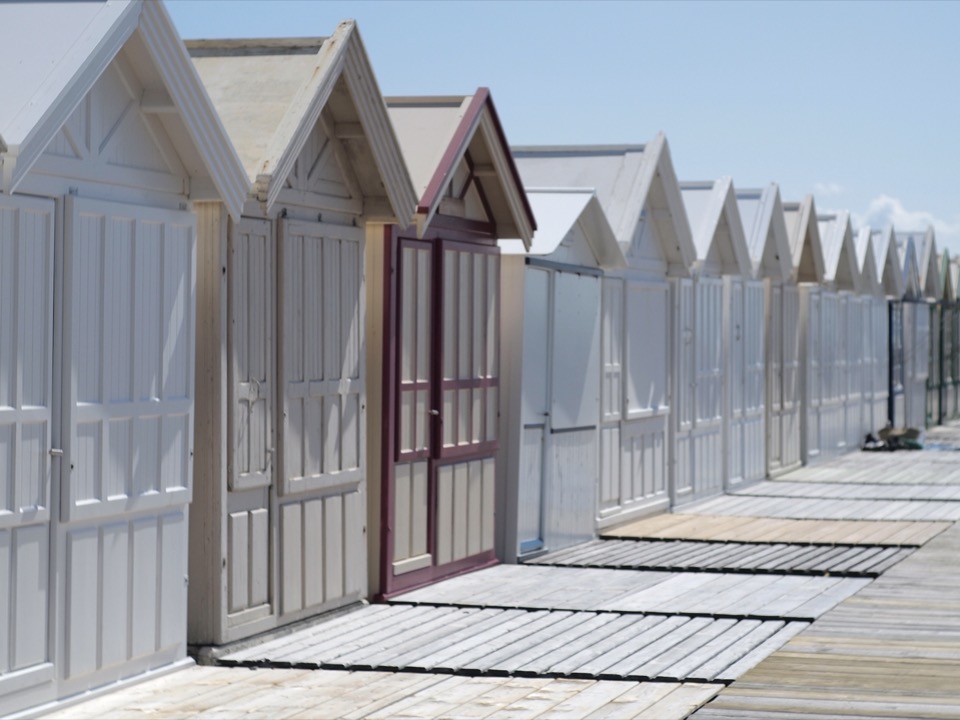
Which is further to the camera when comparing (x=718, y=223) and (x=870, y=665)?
(x=718, y=223)

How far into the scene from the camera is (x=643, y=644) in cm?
977

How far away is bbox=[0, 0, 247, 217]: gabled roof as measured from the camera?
7.14m

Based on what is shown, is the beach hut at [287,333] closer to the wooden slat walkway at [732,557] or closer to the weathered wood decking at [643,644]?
Result: the weathered wood decking at [643,644]

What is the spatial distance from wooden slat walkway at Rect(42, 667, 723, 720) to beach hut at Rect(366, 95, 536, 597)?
2.62 metres

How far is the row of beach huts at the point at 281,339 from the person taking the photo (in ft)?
25.2

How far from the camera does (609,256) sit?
599 inches

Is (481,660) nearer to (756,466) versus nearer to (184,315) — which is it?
(184,315)

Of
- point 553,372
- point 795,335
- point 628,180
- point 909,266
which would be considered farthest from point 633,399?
point 909,266

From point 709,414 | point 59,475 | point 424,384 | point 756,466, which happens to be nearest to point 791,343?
point 756,466

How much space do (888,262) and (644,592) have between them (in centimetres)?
1836

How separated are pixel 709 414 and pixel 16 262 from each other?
12.5 metres

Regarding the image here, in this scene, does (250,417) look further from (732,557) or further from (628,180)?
(628,180)

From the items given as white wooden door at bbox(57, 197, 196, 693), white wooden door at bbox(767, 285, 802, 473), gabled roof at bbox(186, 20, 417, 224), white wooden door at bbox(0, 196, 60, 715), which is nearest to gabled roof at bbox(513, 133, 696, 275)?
white wooden door at bbox(767, 285, 802, 473)

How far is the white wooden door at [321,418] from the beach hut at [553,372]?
8.58 ft
